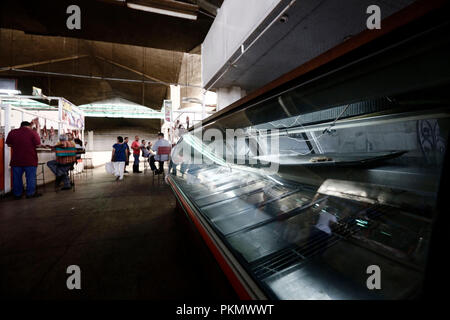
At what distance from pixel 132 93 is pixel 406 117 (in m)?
15.4

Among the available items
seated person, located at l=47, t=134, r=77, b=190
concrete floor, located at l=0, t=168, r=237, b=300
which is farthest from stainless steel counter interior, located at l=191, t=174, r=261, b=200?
seated person, located at l=47, t=134, r=77, b=190

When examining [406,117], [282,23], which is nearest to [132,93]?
[282,23]

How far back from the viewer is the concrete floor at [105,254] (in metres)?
1.43

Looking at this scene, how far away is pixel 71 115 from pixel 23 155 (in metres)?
3.19

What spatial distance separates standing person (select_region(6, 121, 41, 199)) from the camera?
4.06 metres

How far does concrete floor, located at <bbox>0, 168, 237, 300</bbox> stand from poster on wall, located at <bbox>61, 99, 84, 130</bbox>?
365 centimetres

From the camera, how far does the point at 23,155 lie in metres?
4.12

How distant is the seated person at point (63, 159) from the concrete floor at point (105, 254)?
5.10ft

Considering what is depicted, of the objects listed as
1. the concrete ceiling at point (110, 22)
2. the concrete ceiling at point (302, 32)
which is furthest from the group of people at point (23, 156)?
the concrete ceiling at point (302, 32)

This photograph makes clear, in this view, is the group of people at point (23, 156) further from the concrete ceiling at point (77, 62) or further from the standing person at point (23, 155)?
the concrete ceiling at point (77, 62)

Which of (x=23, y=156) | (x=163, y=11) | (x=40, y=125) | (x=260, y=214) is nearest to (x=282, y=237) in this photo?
(x=260, y=214)

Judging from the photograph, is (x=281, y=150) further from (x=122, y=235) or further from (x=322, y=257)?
(x=122, y=235)

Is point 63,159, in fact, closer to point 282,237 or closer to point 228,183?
point 228,183

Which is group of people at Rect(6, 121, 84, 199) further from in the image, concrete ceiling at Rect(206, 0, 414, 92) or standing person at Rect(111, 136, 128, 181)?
concrete ceiling at Rect(206, 0, 414, 92)
